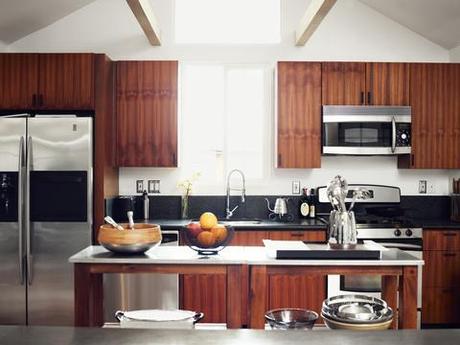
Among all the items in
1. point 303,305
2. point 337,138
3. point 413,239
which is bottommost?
point 303,305

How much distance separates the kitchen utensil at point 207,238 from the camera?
8.93ft

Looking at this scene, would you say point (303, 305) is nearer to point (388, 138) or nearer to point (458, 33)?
point (388, 138)

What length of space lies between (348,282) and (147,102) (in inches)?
91.1

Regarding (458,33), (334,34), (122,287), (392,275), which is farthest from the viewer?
(334,34)

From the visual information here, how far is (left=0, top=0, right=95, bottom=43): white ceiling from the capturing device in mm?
4602

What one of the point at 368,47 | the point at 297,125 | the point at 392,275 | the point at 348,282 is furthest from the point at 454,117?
the point at 392,275

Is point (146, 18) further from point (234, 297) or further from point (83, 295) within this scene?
point (234, 297)

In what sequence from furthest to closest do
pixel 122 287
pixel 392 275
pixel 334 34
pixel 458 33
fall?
pixel 334 34, pixel 458 33, pixel 122 287, pixel 392 275

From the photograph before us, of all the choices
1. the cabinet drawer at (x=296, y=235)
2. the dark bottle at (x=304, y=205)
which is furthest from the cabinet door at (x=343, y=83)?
the cabinet drawer at (x=296, y=235)

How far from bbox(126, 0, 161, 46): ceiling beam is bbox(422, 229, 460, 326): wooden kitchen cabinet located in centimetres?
283

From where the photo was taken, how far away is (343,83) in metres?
4.91

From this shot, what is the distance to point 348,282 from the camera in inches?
177

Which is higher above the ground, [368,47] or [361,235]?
[368,47]

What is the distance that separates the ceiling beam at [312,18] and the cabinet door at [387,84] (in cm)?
65
